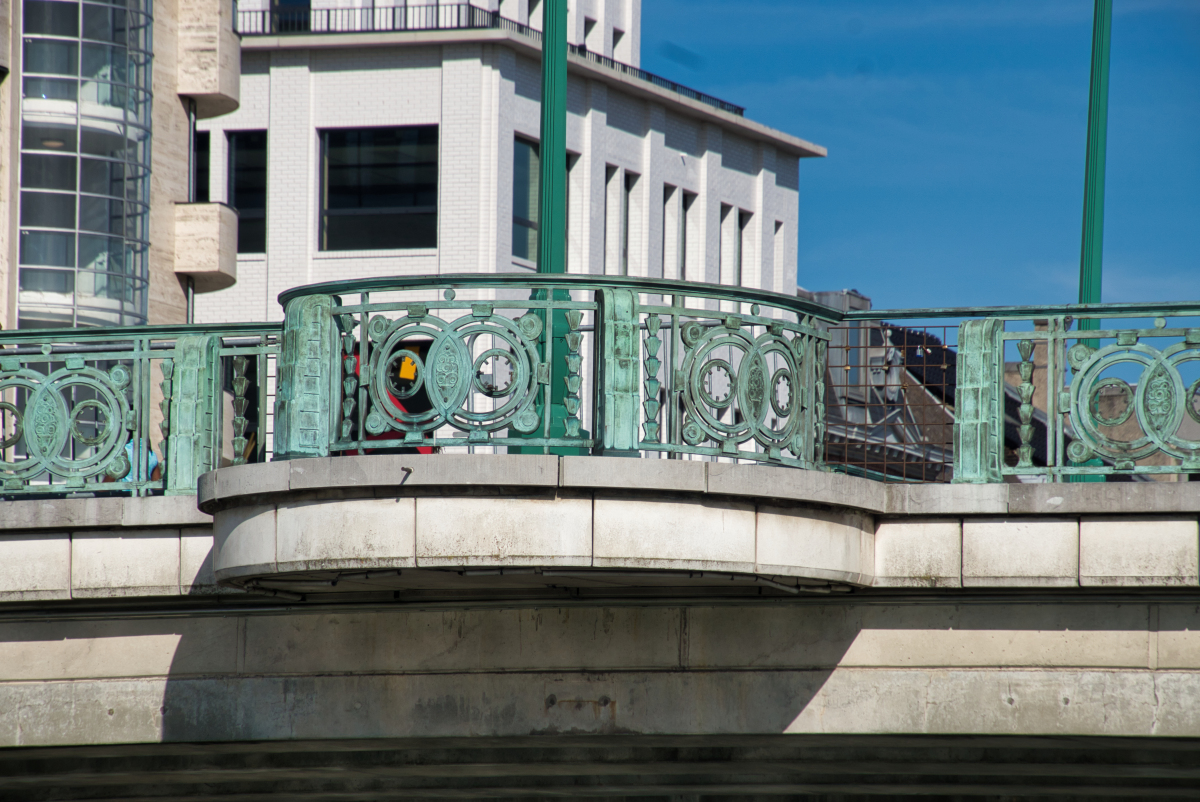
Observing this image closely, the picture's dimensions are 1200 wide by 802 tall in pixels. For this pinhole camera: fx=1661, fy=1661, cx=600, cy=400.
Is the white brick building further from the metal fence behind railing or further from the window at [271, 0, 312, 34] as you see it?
the metal fence behind railing

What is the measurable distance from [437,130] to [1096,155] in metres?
35.2

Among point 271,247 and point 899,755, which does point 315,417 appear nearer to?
point 899,755

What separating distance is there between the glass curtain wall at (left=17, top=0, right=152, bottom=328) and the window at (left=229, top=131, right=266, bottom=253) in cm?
2533

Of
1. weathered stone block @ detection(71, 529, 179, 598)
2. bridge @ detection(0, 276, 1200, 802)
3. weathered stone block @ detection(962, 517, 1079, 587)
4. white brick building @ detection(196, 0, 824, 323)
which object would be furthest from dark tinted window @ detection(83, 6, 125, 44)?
white brick building @ detection(196, 0, 824, 323)

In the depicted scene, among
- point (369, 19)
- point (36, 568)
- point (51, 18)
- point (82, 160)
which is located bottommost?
point (36, 568)

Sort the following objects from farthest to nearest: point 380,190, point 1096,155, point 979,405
→ point 380,190
point 1096,155
point 979,405

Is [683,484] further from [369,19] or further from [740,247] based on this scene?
[740,247]

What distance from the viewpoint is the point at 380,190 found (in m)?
45.8

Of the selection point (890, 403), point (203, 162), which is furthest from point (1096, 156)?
point (203, 162)

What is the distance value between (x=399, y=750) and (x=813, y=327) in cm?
365

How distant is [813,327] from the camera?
401 inches

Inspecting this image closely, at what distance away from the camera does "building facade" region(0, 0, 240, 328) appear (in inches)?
804

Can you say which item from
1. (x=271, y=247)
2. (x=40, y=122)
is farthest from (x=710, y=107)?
(x=40, y=122)

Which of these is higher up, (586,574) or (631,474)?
(631,474)
